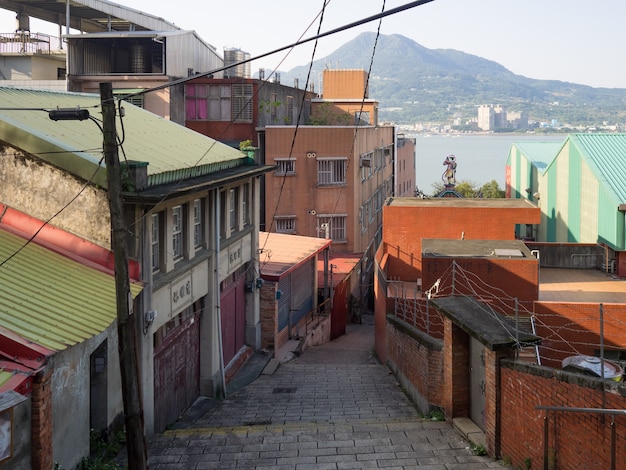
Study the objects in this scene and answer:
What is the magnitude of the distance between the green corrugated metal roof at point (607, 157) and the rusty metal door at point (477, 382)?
1674 centimetres

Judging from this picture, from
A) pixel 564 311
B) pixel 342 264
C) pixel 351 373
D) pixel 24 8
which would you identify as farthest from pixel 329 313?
pixel 24 8

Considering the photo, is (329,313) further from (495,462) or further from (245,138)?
(495,462)

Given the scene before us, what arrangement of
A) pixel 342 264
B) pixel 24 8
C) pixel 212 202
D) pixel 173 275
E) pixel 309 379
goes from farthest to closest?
1. pixel 24 8
2. pixel 342 264
3. pixel 309 379
4. pixel 212 202
5. pixel 173 275

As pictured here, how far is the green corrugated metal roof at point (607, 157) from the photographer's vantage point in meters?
32.0

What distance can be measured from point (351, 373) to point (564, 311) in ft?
21.4

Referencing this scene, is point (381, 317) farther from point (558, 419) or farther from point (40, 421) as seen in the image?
point (40, 421)

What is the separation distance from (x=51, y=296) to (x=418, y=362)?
929 centimetres

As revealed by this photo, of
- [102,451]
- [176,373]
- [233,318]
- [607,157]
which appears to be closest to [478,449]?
[102,451]

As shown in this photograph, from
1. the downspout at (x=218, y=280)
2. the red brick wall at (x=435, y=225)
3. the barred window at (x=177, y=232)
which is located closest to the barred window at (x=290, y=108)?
the red brick wall at (x=435, y=225)

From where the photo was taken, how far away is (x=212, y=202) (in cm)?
2112

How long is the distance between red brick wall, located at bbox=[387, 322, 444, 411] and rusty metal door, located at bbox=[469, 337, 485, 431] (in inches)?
46.8

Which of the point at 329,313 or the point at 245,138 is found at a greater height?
the point at 245,138

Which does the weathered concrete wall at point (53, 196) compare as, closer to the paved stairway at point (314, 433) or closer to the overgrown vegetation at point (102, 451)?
the overgrown vegetation at point (102, 451)

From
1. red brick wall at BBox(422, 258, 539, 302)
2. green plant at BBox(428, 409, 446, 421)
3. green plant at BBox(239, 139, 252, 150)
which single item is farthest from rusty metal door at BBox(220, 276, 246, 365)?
green plant at BBox(428, 409, 446, 421)
